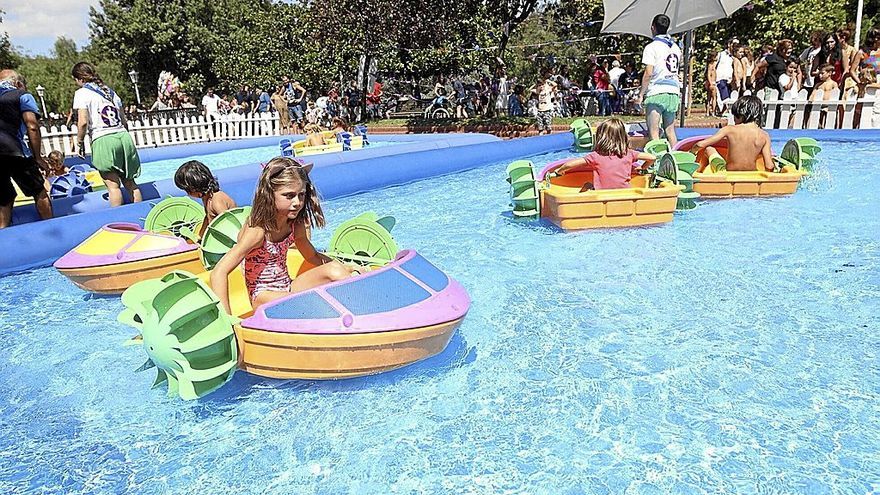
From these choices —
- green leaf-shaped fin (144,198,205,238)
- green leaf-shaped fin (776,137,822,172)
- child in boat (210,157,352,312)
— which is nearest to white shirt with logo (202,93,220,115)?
green leaf-shaped fin (144,198,205,238)

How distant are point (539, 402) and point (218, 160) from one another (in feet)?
38.6

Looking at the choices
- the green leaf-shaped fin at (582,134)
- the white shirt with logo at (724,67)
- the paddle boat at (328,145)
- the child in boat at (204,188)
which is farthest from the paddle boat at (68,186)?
the white shirt with logo at (724,67)

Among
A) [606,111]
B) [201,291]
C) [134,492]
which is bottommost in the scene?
[134,492]

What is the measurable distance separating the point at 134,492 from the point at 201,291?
0.81m

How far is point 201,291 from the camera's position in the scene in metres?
2.68

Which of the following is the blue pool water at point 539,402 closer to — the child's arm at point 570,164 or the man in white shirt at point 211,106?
the child's arm at point 570,164

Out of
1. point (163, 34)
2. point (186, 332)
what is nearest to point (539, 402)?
point (186, 332)

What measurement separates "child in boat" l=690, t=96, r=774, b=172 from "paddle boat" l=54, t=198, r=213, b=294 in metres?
4.96

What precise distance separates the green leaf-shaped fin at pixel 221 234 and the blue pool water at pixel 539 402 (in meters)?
0.69

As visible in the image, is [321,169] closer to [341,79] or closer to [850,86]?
[850,86]

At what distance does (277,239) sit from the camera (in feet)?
10.3

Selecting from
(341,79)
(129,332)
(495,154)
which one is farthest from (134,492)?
(341,79)

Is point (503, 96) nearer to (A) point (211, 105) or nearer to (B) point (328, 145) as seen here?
(B) point (328, 145)

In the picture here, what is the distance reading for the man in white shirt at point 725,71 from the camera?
475 inches
